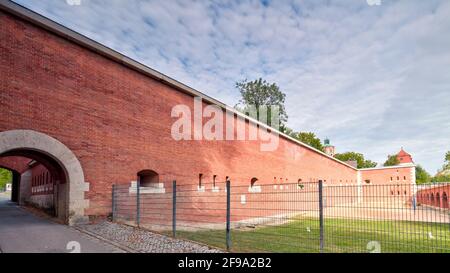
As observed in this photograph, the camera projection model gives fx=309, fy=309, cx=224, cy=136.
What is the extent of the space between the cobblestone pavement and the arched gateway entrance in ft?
2.55

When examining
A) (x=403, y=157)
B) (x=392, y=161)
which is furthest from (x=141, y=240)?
(x=392, y=161)

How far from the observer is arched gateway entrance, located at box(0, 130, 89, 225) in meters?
8.85

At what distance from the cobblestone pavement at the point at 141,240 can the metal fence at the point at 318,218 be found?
0.63 metres

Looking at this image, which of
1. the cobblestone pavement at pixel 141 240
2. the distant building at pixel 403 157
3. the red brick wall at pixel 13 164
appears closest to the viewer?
the cobblestone pavement at pixel 141 240

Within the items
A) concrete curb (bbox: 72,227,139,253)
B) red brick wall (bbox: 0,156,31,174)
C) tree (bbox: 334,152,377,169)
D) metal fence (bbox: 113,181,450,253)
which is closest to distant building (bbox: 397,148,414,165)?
tree (bbox: 334,152,377,169)

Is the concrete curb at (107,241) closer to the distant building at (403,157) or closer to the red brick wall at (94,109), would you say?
the red brick wall at (94,109)

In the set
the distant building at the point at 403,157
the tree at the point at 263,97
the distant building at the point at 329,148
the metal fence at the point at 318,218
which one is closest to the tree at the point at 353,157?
the distant building at the point at 329,148

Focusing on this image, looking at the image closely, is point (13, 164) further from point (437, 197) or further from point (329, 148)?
point (329, 148)

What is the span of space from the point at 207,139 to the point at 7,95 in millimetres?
9723

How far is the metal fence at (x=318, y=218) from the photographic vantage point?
573cm

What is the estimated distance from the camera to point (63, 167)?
963 cm
